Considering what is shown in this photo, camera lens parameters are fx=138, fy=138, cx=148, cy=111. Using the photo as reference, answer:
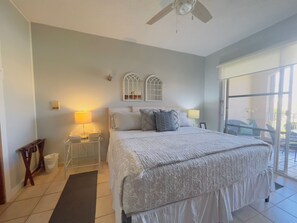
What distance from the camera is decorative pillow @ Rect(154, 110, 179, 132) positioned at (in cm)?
246

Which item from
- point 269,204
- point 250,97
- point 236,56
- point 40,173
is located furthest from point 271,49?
point 40,173

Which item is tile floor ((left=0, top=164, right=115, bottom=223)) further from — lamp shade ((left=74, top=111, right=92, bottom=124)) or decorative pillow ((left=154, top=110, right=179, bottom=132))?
decorative pillow ((left=154, top=110, right=179, bottom=132))

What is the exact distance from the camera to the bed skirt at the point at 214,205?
3.68 ft

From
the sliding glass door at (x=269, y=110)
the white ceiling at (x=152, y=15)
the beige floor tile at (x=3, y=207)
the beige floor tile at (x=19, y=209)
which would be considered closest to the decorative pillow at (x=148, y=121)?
the white ceiling at (x=152, y=15)

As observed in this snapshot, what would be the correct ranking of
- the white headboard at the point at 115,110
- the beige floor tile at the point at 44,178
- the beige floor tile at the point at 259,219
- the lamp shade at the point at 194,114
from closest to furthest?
the beige floor tile at the point at 259,219, the beige floor tile at the point at 44,178, the white headboard at the point at 115,110, the lamp shade at the point at 194,114

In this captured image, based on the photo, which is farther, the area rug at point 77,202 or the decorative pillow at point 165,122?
the decorative pillow at point 165,122

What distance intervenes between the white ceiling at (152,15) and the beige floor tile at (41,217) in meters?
2.73

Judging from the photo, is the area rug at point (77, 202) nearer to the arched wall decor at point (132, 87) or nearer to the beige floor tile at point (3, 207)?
the beige floor tile at point (3, 207)

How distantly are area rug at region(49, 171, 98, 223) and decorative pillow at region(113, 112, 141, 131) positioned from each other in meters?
0.95

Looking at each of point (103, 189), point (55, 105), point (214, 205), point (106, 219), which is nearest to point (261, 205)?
point (214, 205)

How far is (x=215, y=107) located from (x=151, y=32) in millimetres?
2468

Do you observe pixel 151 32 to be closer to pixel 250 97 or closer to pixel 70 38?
pixel 70 38

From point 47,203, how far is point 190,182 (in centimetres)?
176

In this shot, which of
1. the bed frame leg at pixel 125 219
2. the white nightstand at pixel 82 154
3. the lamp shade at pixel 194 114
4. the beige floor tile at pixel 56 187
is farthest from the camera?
the lamp shade at pixel 194 114
